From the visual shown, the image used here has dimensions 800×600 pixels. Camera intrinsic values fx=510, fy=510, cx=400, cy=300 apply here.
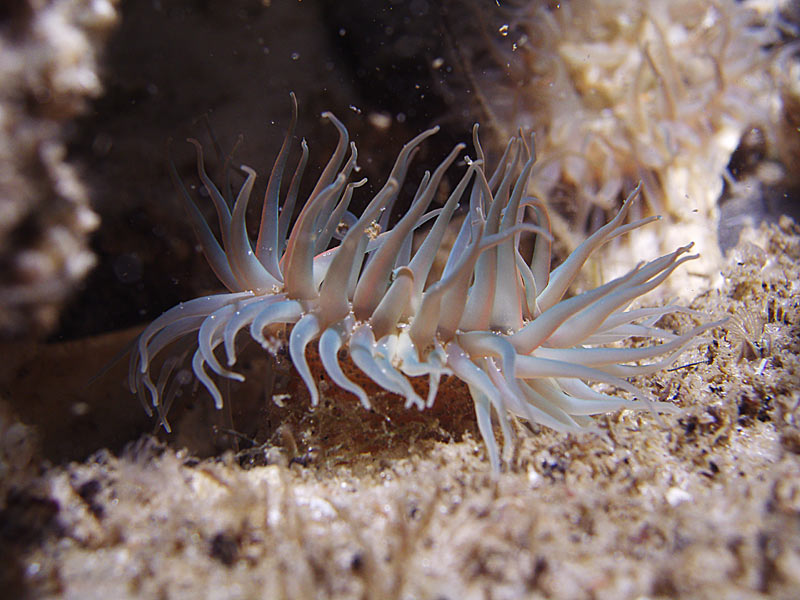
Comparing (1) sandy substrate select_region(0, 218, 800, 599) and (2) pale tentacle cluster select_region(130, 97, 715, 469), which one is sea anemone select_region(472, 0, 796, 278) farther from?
(1) sandy substrate select_region(0, 218, 800, 599)

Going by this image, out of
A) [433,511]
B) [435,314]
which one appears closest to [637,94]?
[435,314]

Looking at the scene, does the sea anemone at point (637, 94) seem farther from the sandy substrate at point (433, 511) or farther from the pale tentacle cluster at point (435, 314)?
the sandy substrate at point (433, 511)

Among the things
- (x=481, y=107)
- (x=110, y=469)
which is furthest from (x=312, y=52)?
(x=110, y=469)

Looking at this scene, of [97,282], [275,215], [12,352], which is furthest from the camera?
[97,282]

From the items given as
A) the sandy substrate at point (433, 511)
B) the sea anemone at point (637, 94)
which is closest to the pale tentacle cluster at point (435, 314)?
A: the sandy substrate at point (433, 511)

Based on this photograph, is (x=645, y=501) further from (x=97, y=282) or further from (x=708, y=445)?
(x=97, y=282)

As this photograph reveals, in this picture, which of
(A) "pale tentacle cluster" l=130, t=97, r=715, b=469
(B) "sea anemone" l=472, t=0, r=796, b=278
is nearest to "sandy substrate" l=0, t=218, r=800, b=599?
(A) "pale tentacle cluster" l=130, t=97, r=715, b=469

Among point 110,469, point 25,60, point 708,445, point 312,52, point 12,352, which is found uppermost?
point 312,52
